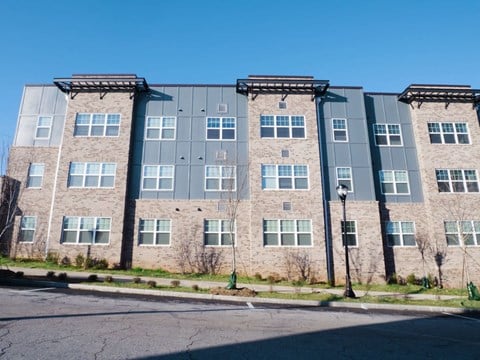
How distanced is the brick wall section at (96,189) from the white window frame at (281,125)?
33.0 feet

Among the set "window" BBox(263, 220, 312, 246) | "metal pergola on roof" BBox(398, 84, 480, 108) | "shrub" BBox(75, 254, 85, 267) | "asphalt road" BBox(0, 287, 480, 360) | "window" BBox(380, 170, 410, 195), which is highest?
"metal pergola on roof" BBox(398, 84, 480, 108)

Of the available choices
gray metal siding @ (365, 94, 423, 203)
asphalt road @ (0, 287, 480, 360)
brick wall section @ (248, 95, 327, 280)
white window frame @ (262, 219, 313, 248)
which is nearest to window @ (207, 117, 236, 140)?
brick wall section @ (248, 95, 327, 280)

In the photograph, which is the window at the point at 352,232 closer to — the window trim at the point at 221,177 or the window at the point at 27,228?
the window trim at the point at 221,177

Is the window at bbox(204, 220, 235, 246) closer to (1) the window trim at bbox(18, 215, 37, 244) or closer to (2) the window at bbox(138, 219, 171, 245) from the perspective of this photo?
(2) the window at bbox(138, 219, 171, 245)

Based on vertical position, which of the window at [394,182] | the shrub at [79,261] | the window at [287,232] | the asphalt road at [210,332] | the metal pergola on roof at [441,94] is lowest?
the asphalt road at [210,332]

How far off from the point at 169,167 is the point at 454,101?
75.0ft

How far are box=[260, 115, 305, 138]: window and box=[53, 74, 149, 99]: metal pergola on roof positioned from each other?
967 cm

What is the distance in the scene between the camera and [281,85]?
23.8m

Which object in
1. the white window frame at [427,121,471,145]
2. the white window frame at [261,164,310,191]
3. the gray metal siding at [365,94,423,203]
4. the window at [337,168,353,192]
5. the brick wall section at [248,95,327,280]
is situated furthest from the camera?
the white window frame at [427,121,471,145]

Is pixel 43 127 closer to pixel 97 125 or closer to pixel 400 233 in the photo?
pixel 97 125

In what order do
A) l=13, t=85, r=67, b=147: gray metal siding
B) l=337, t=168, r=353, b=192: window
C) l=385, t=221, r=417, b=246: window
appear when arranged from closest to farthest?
l=385, t=221, r=417, b=246: window
l=337, t=168, r=353, b=192: window
l=13, t=85, r=67, b=147: gray metal siding

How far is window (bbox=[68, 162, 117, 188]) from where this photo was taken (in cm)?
2197

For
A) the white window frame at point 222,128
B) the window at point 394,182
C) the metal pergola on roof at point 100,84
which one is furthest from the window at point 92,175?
the window at point 394,182

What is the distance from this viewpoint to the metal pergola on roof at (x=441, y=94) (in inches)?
950
